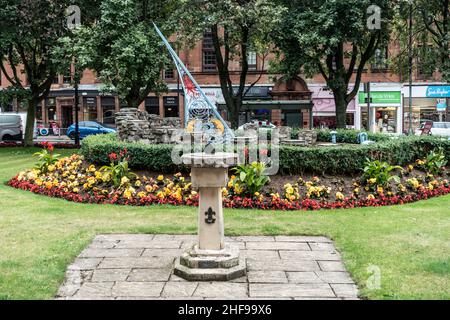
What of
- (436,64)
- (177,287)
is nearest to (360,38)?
(436,64)

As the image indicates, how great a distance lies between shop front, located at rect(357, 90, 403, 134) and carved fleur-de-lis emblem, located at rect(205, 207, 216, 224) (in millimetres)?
35512

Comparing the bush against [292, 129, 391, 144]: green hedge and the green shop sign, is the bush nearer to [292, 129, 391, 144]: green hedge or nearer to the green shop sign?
[292, 129, 391, 144]: green hedge

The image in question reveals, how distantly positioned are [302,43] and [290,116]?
16.6m

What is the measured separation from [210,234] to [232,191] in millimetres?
4790

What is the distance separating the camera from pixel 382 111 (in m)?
42.4

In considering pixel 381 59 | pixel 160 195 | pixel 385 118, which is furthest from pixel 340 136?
pixel 385 118

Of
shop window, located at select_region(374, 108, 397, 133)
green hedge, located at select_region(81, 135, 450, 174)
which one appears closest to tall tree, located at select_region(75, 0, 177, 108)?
green hedge, located at select_region(81, 135, 450, 174)

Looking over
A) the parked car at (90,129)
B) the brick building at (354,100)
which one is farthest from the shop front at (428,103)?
the parked car at (90,129)

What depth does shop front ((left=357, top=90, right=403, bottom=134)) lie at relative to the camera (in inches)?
1617

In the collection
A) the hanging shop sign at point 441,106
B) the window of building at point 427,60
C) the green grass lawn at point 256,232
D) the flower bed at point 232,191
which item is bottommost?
the green grass lawn at point 256,232

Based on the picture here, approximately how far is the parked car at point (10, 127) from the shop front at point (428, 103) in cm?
2910

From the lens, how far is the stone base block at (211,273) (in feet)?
21.7

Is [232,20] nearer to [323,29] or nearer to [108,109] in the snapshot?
[323,29]

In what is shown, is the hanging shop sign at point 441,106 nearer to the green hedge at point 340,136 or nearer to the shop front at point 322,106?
the shop front at point 322,106
